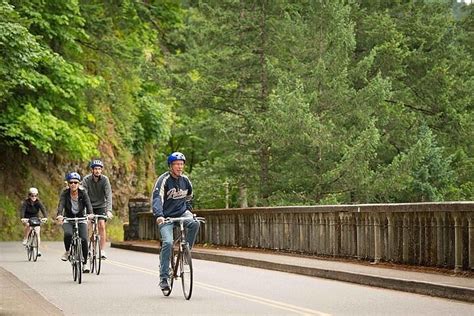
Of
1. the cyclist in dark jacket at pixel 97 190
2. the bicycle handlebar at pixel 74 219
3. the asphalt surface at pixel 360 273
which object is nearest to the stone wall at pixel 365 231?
the asphalt surface at pixel 360 273

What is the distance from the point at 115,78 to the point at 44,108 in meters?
5.39

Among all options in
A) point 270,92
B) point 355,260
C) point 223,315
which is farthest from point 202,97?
point 223,315

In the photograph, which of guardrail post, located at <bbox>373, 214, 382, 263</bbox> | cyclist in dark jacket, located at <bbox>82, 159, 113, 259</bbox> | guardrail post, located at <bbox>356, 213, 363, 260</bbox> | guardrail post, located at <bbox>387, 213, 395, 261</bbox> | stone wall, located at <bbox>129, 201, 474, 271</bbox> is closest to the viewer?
stone wall, located at <bbox>129, 201, 474, 271</bbox>

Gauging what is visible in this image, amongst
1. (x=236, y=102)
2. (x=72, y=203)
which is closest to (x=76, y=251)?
(x=72, y=203)

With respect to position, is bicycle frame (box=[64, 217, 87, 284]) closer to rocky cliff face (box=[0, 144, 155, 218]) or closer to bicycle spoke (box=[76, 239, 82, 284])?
bicycle spoke (box=[76, 239, 82, 284])

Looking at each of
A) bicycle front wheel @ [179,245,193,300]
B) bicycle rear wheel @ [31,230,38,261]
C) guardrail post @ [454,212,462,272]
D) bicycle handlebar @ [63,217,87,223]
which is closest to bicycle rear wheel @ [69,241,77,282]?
bicycle handlebar @ [63,217,87,223]

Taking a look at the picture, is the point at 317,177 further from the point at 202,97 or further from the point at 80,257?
the point at 80,257

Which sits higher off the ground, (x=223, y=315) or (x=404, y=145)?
(x=404, y=145)

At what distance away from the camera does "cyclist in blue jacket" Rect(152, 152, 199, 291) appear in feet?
49.6

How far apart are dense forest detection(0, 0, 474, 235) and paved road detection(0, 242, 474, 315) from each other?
481 inches

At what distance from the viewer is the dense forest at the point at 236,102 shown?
3659cm

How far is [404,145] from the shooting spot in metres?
→ 47.1

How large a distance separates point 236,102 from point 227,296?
990 inches

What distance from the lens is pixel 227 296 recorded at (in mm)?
15406
